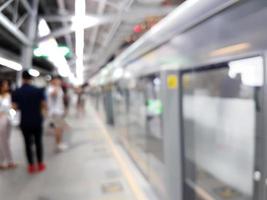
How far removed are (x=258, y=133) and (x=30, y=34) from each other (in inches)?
116

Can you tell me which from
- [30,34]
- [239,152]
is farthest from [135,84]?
[239,152]

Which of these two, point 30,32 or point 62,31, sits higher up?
point 30,32

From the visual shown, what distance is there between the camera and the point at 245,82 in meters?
1.76

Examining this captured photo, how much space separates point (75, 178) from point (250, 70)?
3.30 m

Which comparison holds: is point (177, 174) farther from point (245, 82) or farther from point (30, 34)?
point (30, 34)

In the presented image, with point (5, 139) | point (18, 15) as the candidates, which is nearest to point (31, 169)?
point (5, 139)

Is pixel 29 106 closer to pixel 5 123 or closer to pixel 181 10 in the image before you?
pixel 5 123

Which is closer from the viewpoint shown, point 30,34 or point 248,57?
point 248,57

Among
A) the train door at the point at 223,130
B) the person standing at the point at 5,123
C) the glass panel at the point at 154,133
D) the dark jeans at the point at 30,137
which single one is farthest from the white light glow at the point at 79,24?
the person standing at the point at 5,123

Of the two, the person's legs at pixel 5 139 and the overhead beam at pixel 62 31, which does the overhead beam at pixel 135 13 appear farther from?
the person's legs at pixel 5 139

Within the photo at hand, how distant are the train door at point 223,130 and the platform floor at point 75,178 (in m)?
1.13

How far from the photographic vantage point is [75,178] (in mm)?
4262

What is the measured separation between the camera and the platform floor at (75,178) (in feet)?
11.8

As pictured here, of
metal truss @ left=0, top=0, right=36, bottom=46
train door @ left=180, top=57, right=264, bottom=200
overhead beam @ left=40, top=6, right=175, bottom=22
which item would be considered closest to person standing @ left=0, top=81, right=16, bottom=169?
metal truss @ left=0, top=0, right=36, bottom=46
